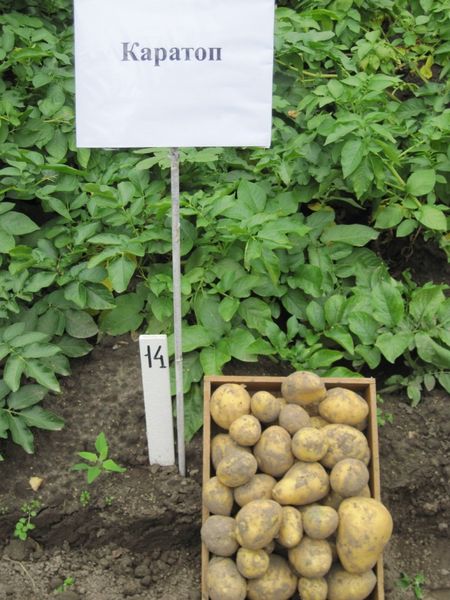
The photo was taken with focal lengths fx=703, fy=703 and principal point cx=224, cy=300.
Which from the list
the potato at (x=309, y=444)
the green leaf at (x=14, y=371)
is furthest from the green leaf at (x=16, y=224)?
the potato at (x=309, y=444)

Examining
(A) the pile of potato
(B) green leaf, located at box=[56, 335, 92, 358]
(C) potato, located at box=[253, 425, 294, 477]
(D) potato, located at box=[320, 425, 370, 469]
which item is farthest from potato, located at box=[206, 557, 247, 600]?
(B) green leaf, located at box=[56, 335, 92, 358]

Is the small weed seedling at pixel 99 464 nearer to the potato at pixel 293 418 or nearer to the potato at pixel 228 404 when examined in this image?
the potato at pixel 228 404

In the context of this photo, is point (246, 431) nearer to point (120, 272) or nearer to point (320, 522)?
point (320, 522)

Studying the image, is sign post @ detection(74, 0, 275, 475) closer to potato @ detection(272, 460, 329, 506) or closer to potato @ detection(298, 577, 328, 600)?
potato @ detection(272, 460, 329, 506)

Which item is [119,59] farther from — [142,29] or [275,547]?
[275,547]

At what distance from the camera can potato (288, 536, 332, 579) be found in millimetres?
1605

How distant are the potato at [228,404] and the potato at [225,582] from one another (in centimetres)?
34

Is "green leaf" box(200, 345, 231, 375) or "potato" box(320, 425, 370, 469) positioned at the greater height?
"potato" box(320, 425, 370, 469)

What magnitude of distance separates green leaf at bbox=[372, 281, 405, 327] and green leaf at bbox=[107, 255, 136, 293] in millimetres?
778

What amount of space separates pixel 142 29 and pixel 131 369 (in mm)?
1142

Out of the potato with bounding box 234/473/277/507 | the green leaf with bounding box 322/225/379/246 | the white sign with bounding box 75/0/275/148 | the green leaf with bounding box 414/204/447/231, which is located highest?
the white sign with bounding box 75/0/275/148

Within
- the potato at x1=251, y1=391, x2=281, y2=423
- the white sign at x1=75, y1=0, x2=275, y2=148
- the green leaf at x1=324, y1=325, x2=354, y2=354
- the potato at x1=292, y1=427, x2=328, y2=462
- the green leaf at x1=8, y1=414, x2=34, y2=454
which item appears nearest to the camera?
the white sign at x1=75, y1=0, x2=275, y2=148

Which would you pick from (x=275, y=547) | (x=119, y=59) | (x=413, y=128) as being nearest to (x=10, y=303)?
(x=119, y=59)

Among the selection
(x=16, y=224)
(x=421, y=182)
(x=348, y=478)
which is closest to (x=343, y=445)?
(x=348, y=478)
